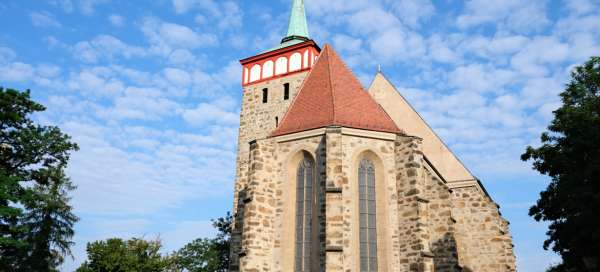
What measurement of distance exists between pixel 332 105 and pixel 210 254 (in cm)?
1575

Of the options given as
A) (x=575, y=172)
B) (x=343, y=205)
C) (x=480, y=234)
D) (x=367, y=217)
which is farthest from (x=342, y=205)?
(x=480, y=234)

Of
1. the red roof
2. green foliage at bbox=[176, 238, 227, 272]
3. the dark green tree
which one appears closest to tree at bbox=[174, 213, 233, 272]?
green foliage at bbox=[176, 238, 227, 272]

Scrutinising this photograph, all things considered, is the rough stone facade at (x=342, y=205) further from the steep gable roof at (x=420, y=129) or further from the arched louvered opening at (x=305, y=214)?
the steep gable roof at (x=420, y=129)

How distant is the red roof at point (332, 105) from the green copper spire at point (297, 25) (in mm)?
7150

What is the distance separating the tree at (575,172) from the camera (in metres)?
12.1

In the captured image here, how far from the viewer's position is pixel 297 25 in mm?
26062

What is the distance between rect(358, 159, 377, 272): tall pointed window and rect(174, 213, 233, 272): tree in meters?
14.6

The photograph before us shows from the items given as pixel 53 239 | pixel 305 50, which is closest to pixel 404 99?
pixel 305 50

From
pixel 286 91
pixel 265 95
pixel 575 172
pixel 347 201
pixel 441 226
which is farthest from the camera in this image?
pixel 265 95

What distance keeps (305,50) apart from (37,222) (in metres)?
17.5

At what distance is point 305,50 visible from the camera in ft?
77.5

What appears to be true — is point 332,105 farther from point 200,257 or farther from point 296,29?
point 200,257

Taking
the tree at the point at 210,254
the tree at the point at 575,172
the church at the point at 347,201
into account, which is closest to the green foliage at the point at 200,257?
the tree at the point at 210,254

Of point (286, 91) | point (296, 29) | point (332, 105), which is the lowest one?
point (332, 105)
